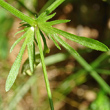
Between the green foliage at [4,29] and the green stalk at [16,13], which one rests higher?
the green foliage at [4,29]

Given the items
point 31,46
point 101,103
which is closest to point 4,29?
point 101,103

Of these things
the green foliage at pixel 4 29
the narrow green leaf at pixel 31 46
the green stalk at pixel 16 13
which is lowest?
the narrow green leaf at pixel 31 46

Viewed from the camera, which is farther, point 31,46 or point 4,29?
point 4,29

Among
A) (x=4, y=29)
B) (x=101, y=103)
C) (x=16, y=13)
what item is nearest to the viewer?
(x=16, y=13)

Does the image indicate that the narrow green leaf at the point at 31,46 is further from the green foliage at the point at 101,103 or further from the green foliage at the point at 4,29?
the green foliage at the point at 4,29

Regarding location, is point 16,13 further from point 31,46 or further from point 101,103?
point 101,103

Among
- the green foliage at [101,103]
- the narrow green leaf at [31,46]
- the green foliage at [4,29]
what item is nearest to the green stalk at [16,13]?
the narrow green leaf at [31,46]

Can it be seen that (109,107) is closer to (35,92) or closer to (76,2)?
(35,92)

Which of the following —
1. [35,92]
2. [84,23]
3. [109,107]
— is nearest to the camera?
[109,107]

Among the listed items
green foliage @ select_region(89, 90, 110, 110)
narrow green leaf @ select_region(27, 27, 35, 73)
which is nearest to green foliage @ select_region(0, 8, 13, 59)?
green foliage @ select_region(89, 90, 110, 110)

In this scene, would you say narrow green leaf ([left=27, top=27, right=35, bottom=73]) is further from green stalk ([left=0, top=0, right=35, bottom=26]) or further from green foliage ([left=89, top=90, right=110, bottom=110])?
green foliage ([left=89, top=90, right=110, bottom=110])

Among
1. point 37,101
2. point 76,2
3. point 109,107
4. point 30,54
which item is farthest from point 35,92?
point 30,54
